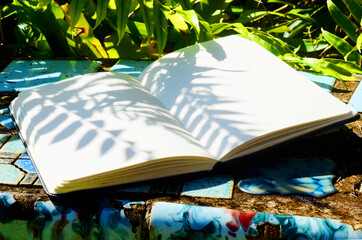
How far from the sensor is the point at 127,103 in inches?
43.7

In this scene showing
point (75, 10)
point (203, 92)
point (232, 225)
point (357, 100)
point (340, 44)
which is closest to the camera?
point (232, 225)

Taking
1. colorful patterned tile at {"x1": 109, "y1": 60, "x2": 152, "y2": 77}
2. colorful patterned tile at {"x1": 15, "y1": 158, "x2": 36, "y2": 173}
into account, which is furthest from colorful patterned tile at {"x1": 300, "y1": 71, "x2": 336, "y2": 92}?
colorful patterned tile at {"x1": 15, "y1": 158, "x2": 36, "y2": 173}

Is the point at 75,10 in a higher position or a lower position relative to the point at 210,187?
higher

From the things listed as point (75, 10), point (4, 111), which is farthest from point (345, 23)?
point (4, 111)

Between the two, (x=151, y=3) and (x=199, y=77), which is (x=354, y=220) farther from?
(x=151, y=3)

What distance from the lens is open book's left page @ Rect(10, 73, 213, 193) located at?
3.06 feet

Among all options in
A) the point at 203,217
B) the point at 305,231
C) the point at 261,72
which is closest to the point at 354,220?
the point at 305,231

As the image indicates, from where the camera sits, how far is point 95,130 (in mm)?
1013

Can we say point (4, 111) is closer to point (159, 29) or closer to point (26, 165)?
point (26, 165)

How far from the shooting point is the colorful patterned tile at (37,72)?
146 centimetres

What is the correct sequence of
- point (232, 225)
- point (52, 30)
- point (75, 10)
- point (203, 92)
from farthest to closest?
point (52, 30)
point (75, 10)
point (203, 92)
point (232, 225)

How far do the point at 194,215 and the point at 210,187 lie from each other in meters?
0.07

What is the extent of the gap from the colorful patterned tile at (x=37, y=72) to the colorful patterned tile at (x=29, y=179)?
0.45m

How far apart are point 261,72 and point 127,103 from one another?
30 cm
